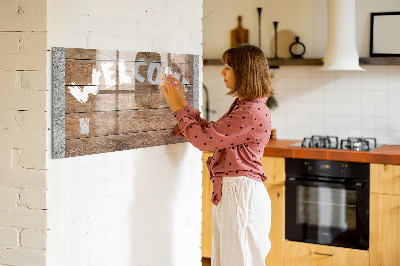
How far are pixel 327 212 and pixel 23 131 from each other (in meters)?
2.64

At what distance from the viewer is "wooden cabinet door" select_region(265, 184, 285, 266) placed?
14.5 ft

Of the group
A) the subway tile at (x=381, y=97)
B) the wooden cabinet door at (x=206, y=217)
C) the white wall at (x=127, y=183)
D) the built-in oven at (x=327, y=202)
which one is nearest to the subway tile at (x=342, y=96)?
the subway tile at (x=381, y=97)

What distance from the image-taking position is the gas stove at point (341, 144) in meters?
4.34

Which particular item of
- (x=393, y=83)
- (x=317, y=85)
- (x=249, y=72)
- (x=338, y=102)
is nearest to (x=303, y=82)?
(x=317, y=85)

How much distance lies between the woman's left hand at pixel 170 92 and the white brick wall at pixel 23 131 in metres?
0.71

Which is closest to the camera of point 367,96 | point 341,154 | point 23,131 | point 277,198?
point 23,131

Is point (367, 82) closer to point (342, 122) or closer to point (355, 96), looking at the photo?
point (355, 96)

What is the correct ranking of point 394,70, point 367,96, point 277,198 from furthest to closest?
point 367,96
point 394,70
point 277,198

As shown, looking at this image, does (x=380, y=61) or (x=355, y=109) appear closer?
(x=380, y=61)

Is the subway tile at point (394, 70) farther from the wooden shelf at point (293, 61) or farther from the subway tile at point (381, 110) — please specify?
the wooden shelf at point (293, 61)

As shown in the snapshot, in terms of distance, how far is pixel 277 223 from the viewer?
4453mm

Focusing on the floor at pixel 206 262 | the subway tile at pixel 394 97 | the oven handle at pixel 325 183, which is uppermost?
the subway tile at pixel 394 97

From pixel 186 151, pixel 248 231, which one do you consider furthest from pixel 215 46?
pixel 248 231

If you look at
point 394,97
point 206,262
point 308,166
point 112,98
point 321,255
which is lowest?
point 206,262
